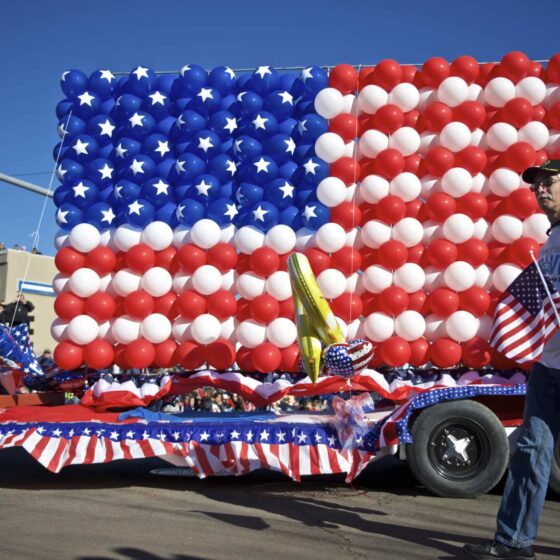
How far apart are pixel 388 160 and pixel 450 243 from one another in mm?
1023

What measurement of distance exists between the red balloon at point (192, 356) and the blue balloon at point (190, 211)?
1261 mm

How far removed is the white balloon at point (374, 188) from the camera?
6.95 m

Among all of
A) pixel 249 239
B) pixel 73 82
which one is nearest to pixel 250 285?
pixel 249 239

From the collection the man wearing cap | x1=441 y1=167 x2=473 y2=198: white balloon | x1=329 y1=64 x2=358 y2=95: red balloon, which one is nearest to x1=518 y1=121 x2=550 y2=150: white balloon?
x1=441 y1=167 x2=473 y2=198: white balloon

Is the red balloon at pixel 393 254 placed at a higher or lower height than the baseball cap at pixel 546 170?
higher

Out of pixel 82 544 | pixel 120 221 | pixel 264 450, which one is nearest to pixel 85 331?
pixel 120 221

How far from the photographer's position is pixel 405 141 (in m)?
7.06

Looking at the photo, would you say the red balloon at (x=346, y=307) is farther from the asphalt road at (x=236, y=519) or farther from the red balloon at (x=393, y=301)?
the asphalt road at (x=236, y=519)

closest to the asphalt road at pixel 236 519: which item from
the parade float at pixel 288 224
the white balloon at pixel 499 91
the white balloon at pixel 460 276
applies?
the parade float at pixel 288 224

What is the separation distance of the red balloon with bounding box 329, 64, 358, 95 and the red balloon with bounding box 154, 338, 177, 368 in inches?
125

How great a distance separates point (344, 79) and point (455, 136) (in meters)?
1.31

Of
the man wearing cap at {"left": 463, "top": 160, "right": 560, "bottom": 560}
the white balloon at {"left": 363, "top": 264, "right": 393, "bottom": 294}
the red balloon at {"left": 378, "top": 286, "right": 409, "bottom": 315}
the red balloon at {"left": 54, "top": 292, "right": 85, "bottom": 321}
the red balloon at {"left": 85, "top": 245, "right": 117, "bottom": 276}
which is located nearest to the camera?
the man wearing cap at {"left": 463, "top": 160, "right": 560, "bottom": 560}

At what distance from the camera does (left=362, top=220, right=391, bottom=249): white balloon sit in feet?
22.5

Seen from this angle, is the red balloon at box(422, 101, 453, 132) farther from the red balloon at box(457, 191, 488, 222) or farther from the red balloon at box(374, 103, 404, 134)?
the red balloon at box(457, 191, 488, 222)
